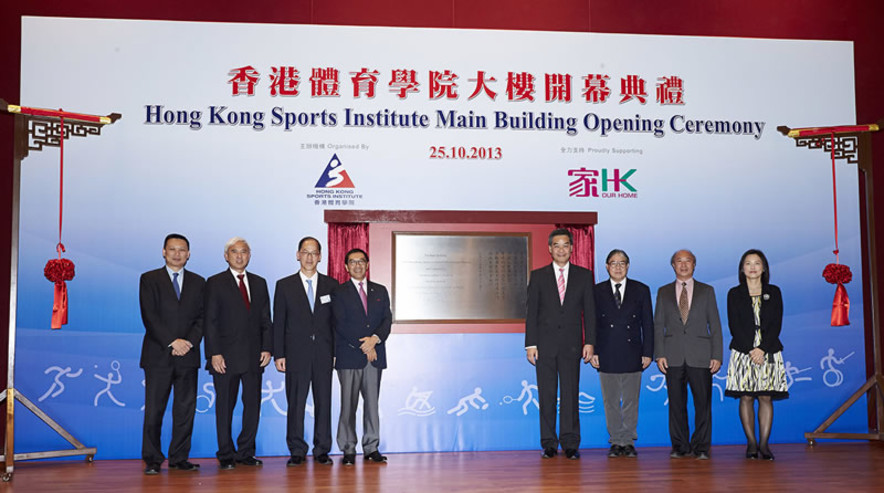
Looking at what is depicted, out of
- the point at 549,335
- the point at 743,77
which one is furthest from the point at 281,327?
the point at 743,77

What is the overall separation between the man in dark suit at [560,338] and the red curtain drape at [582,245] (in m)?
0.50

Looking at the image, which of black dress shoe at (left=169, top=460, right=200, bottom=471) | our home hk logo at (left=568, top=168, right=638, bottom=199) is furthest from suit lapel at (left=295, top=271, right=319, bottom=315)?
our home hk logo at (left=568, top=168, right=638, bottom=199)

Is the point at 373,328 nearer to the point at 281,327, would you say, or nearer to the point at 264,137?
the point at 281,327

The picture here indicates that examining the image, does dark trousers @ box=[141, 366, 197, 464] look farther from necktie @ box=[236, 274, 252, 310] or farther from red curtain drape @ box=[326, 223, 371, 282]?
red curtain drape @ box=[326, 223, 371, 282]

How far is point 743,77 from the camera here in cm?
632

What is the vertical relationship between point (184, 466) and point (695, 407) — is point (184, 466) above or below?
below

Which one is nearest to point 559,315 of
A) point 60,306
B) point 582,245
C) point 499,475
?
point 582,245

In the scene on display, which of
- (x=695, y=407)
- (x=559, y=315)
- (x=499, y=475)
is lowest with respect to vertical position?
(x=499, y=475)

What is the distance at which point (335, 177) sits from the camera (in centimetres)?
593

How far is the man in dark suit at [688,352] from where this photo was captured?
5391 millimetres

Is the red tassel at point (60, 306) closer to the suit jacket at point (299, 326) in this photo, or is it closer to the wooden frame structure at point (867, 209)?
the suit jacket at point (299, 326)

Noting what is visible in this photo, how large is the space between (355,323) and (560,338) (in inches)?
51.5

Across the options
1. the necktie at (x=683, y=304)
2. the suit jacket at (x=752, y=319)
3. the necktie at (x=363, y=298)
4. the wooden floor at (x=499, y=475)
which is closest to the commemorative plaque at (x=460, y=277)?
the necktie at (x=363, y=298)

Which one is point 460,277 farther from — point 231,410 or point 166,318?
point 166,318
